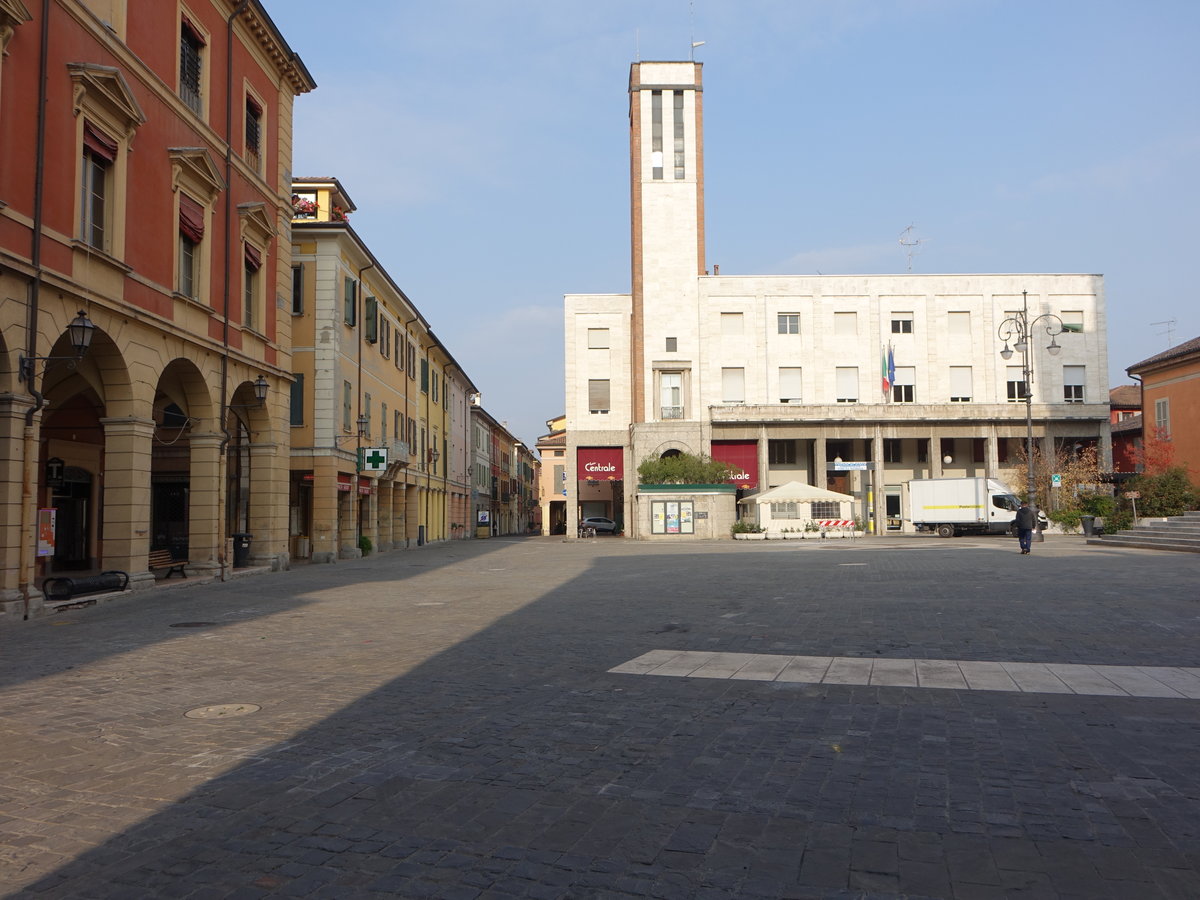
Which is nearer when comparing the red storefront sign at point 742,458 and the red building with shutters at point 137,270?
the red building with shutters at point 137,270

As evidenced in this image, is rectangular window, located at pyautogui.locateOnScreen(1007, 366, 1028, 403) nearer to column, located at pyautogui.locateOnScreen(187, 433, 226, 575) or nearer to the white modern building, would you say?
the white modern building

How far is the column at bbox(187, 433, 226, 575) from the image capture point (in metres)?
20.2

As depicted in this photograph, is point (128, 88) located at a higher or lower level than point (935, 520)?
higher

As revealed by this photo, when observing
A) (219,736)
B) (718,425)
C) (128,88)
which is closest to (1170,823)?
(219,736)

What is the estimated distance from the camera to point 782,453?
5778 centimetres

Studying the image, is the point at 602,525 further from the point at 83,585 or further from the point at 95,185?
the point at 95,185

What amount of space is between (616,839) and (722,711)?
2.67 metres

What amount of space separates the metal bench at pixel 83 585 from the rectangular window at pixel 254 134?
1129 cm

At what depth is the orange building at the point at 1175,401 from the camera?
36812 millimetres

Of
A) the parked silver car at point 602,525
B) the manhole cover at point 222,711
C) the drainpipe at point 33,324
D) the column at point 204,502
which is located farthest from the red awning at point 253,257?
the parked silver car at point 602,525

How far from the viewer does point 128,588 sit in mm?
16500

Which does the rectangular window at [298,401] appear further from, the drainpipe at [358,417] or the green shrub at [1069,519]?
the green shrub at [1069,519]

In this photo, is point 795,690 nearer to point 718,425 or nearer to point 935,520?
point 935,520

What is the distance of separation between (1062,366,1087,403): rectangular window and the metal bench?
175 feet
